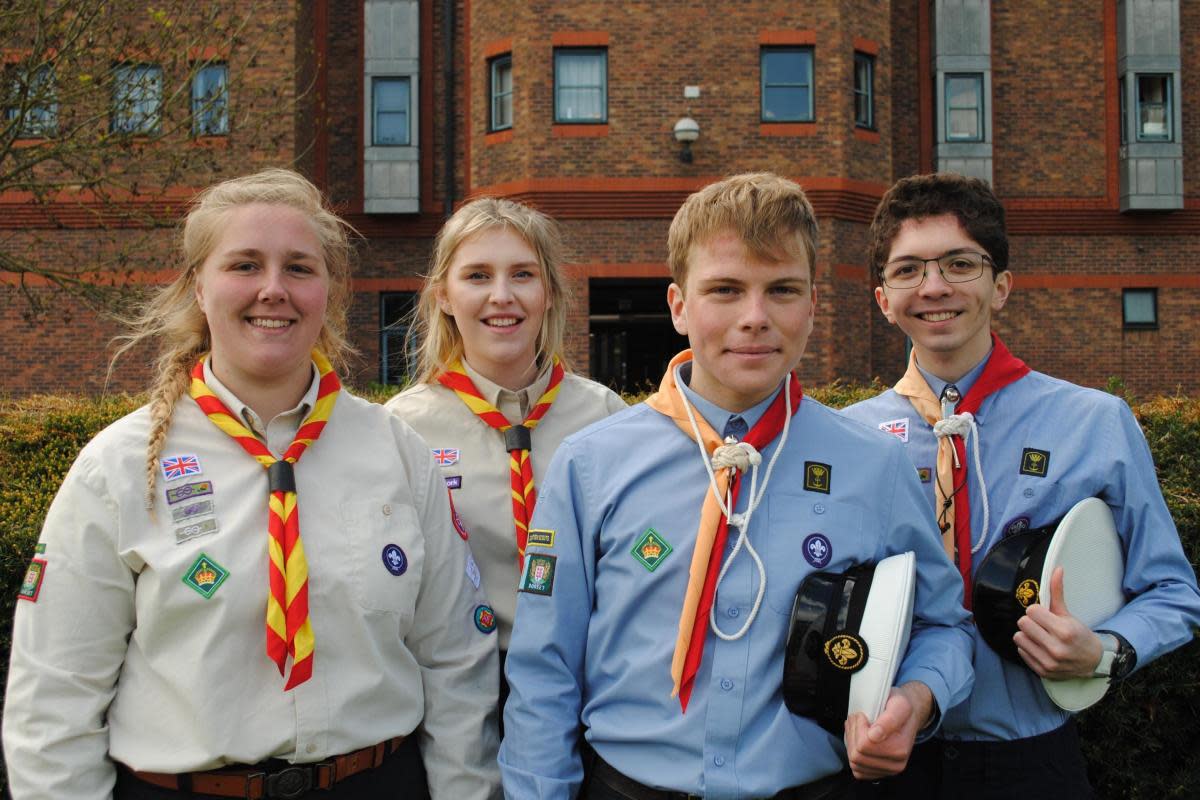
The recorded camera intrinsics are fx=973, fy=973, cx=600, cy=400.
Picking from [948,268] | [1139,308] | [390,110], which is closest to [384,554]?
[948,268]

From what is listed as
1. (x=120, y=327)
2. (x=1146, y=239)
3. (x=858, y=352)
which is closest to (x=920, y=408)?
(x=858, y=352)

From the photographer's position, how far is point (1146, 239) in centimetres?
1947

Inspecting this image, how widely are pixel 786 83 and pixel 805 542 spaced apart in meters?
15.7

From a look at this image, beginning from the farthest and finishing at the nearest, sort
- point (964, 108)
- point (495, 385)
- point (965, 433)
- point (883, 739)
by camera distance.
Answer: point (964, 108) → point (495, 385) → point (965, 433) → point (883, 739)

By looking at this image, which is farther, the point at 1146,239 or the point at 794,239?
the point at 1146,239

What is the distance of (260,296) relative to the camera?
2.49 m

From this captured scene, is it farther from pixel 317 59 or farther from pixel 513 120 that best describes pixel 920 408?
pixel 317 59

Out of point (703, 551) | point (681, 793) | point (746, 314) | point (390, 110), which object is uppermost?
point (390, 110)

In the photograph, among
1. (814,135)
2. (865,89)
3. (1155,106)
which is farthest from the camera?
(1155,106)

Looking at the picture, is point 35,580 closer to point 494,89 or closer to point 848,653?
point 848,653

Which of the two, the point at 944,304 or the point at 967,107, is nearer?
the point at 944,304

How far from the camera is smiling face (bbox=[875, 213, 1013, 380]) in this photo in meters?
2.88

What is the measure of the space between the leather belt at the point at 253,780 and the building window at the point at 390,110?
1871 cm

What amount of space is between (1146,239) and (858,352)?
740cm
